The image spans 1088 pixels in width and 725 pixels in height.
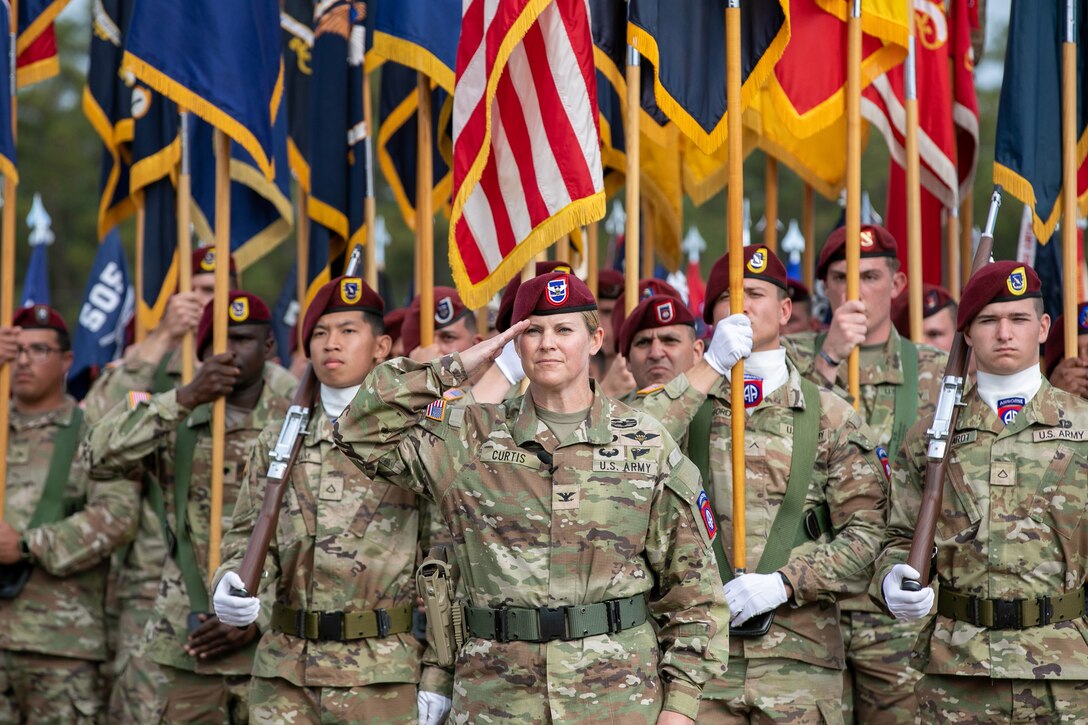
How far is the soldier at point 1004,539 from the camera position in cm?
556

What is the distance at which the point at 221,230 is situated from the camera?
7.40 meters

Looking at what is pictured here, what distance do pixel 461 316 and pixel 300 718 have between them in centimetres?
300

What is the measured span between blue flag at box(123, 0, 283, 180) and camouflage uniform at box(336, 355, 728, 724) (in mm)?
3190

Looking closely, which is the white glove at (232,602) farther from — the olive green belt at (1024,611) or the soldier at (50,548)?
the olive green belt at (1024,611)

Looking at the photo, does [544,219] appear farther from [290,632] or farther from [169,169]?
[169,169]

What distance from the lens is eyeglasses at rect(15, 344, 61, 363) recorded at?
29.2 ft

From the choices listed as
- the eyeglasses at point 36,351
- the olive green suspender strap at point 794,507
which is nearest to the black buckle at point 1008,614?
the olive green suspender strap at point 794,507

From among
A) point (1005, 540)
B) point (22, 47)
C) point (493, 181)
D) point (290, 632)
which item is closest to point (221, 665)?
point (290, 632)

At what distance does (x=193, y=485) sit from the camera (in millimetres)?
7508

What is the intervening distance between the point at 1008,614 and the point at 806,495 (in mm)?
882

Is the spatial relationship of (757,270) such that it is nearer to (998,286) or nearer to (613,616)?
(998,286)

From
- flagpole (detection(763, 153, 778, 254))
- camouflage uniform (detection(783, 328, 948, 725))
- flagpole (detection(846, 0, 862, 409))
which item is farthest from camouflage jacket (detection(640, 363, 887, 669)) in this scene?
flagpole (detection(763, 153, 778, 254))

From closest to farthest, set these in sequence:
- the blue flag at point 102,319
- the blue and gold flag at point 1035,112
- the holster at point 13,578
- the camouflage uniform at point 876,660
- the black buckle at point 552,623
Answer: the black buckle at point 552,623
the camouflage uniform at point 876,660
the blue and gold flag at point 1035,112
the holster at point 13,578
the blue flag at point 102,319

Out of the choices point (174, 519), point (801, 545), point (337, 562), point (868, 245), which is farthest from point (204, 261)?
point (801, 545)
